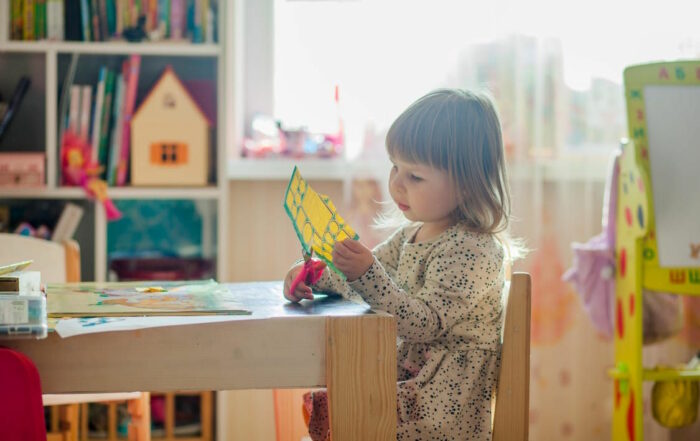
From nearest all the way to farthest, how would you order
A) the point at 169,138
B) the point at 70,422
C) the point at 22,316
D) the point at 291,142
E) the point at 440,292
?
the point at 22,316
the point at 440,292
the point at 70,422
the point at 169,138
the point at 291,142

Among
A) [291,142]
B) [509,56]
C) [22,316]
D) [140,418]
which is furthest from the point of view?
[291,142]

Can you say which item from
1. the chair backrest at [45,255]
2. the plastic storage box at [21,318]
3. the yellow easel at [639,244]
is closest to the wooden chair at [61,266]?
the chair backrest at [45,255]

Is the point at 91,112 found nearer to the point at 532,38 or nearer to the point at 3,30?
the point at 3,30

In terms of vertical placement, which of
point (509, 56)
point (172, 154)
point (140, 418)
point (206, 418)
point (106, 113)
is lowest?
point (206, 418)

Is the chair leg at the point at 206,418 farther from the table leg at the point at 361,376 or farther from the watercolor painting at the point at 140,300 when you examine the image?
the table leg at the point at 361,376

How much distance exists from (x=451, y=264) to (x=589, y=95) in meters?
1.33

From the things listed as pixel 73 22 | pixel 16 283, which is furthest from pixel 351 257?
pixel 73 22

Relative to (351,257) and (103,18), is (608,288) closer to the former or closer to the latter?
(351,257)

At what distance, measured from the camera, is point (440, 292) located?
49.0 inches

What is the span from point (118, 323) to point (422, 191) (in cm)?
54

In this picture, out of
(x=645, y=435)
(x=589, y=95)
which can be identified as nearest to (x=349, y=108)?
(x=589, y=95)

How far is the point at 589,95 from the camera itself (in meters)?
2.42

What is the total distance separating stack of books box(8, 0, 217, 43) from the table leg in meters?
1.42

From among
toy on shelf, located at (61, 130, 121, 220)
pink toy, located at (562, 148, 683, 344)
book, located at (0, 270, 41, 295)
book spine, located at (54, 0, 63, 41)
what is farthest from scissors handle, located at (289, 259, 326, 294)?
book spine, located at (54, 0, 63, 41)
